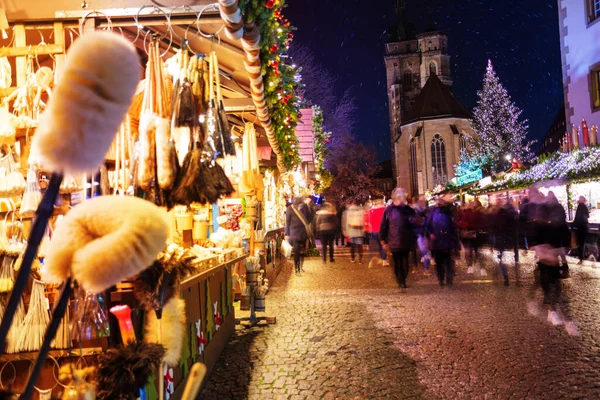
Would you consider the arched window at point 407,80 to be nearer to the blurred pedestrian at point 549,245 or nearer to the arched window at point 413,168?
the arched window at point 413,168

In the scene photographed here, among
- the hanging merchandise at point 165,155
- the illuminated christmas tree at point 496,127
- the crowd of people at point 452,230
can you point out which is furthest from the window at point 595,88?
the illuminated christmas tree at point 496,127

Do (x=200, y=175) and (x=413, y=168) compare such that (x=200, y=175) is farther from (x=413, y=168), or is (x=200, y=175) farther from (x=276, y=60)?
(x=413, y=168)

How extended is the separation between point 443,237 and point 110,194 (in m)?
7.68

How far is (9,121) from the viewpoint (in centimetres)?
418

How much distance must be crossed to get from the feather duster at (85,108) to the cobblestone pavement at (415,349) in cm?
384

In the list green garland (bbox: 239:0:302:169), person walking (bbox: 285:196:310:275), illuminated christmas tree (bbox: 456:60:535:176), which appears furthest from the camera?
illuminated christmas tree (bbox: 456:60:535:176)

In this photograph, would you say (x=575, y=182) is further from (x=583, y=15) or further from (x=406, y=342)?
(x=406, y=342)

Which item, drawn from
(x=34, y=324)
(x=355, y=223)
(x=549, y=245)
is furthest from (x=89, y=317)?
(x=355, y=223)

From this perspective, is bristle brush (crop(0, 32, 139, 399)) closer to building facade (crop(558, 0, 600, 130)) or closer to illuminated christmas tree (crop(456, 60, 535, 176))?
building facade (crop(558, 0, 600, 130))

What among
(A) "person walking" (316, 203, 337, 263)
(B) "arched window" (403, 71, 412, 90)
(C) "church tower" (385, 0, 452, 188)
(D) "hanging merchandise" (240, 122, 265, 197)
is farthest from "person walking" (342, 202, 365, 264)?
(B) "arched window" (403, 71, 412, 90)

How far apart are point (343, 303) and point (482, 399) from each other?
511cm

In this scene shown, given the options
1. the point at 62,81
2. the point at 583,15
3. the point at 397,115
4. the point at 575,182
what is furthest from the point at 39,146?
the point at 397,115

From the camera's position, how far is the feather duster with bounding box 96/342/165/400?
272 centimetres

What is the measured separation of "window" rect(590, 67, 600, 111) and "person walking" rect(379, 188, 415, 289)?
14.8 metres
